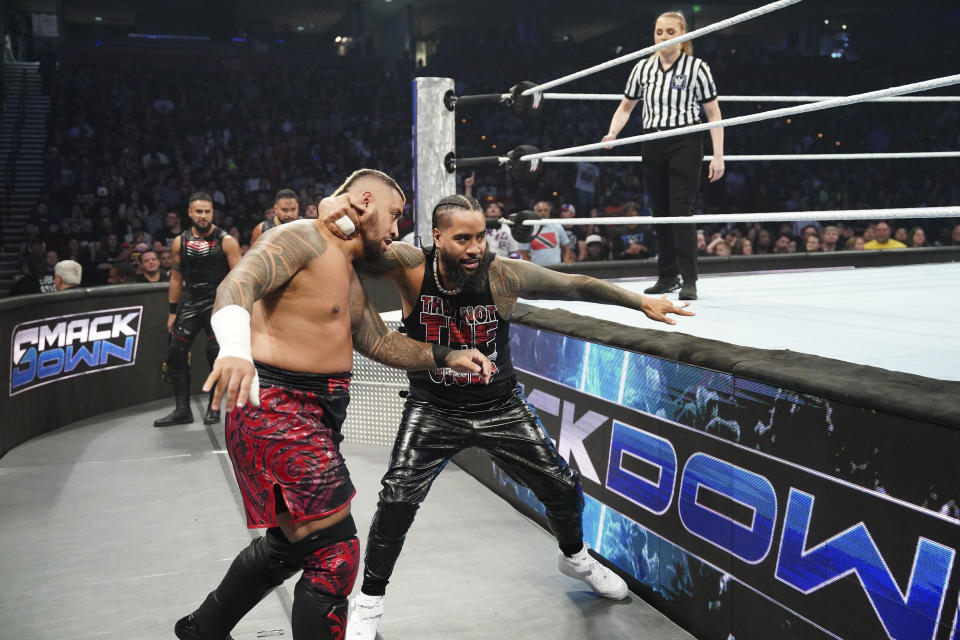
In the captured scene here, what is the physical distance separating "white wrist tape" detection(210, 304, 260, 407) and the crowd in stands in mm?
8100

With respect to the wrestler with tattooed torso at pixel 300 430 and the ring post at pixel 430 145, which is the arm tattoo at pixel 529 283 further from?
the ring post at pixel 430 145

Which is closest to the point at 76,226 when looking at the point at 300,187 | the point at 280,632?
the point at 300,187

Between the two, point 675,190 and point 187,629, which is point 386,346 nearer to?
point 187,629

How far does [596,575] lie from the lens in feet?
8.56

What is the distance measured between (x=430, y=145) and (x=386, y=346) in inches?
73.2

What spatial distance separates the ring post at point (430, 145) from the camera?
396 cm

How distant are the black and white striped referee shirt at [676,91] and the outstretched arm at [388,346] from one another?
1861 mm

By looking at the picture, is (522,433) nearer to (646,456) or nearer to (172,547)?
(646,456)

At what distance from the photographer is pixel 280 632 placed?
245 centimetres

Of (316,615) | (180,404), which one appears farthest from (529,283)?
(180,404)

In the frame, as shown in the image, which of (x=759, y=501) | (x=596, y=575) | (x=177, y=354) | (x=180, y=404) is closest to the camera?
(x=759, y=501)

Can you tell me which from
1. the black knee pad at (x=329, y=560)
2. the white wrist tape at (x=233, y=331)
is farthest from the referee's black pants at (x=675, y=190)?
the white wrist tape at (x=233, y=331)

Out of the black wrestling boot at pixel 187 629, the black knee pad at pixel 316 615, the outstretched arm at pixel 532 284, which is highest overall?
the outstretched arm at pixel 532 284

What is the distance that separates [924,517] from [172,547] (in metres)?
2.64
